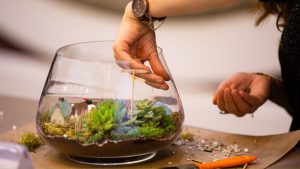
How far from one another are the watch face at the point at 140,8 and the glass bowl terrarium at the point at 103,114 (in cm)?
15

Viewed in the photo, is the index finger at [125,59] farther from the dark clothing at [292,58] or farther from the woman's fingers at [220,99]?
the dark clothing at [292,58]

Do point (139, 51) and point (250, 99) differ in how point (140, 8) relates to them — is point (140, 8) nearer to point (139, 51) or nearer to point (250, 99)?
point (139, 51)

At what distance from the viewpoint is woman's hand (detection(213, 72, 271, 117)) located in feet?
3.09

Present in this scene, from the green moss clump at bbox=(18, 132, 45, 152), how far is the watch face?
0.80ft

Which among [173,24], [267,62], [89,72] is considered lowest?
[89,72]

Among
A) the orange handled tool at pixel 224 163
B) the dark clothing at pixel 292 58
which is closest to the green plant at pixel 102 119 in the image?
the orange handled tool at pixel 224 163

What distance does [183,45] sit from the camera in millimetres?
1718

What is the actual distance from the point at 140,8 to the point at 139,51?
0.07 metres

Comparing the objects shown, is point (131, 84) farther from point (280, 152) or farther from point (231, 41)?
point (231, 41)

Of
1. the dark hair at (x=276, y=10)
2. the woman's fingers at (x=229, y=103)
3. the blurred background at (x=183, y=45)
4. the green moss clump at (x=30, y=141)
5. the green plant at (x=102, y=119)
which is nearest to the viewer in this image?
the green plant at (x=102, y=119)

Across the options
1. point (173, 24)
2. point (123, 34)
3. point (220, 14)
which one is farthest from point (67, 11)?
point (123, 34)

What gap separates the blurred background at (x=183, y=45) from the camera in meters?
1.62

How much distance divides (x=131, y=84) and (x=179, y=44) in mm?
1040

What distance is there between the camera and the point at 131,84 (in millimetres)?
696
